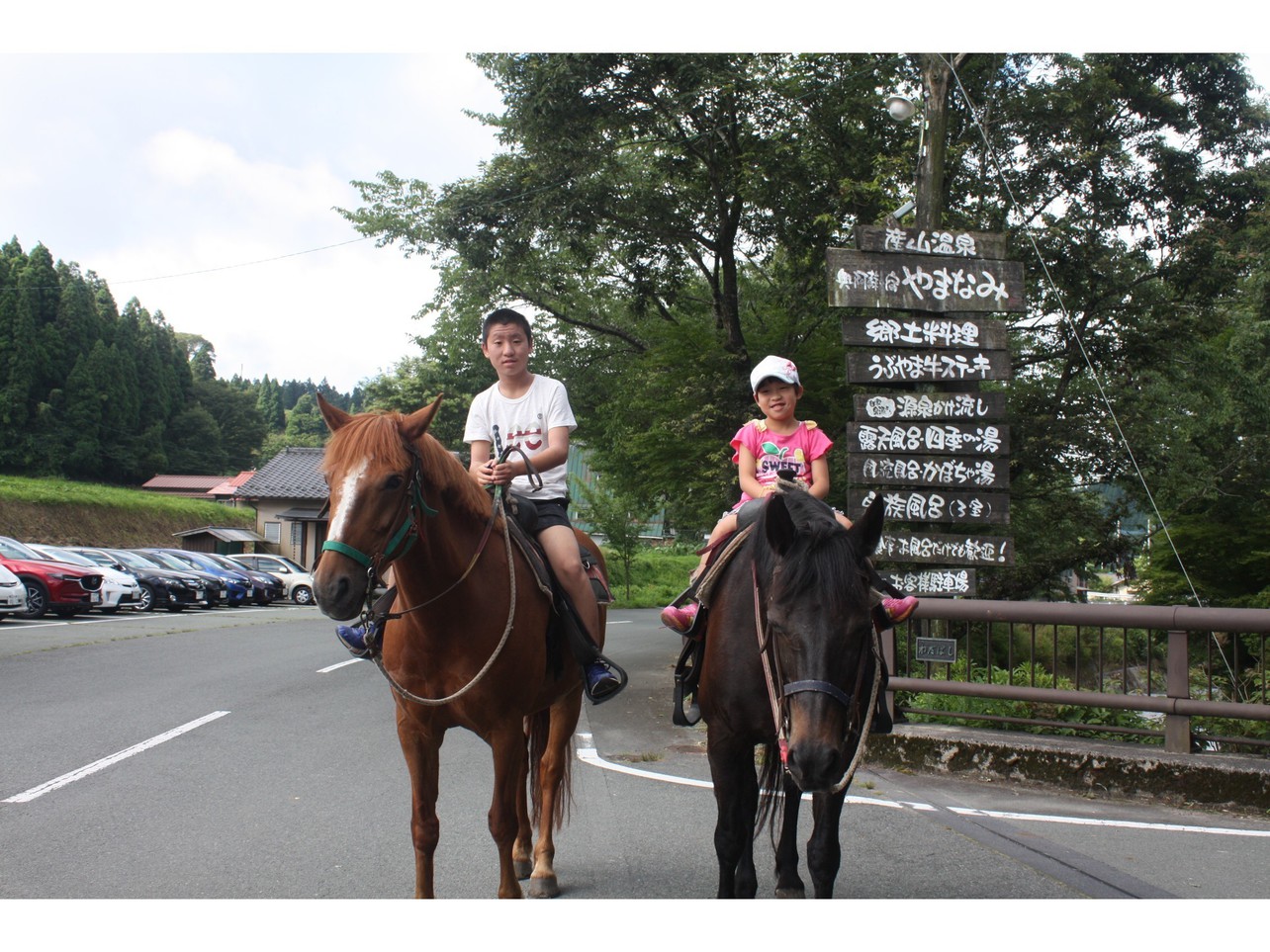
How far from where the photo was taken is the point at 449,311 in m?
25.4

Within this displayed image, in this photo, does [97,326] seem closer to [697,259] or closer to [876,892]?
[697,259]

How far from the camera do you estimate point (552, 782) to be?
16.7 ft

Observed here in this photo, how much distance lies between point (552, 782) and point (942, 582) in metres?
5.76

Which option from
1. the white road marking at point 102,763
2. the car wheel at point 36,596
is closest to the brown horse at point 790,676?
the white road marking at point 102,763

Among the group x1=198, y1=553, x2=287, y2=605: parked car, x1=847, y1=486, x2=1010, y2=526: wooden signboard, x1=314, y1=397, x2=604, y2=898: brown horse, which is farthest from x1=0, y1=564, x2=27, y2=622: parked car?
x1=314, y1=397, x2=604, y2=898: brown horse

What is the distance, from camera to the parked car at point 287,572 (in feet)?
116

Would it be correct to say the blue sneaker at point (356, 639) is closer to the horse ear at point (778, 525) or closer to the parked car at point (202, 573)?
the horse ear at point (778, 525)

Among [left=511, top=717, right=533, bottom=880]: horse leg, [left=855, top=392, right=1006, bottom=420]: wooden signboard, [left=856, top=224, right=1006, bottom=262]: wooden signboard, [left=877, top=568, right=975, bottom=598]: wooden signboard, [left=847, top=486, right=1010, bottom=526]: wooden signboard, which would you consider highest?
[left=856, top=224, right=1006, bottom=262]: wooden signboard

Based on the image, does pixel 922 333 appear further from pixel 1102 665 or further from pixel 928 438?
pixel 1102 665

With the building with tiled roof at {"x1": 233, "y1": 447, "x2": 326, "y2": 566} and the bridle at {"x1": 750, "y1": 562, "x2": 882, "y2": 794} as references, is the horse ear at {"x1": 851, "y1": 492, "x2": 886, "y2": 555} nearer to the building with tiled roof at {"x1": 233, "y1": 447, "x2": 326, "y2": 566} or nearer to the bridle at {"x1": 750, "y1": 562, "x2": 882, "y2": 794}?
the bridle at {"x1": 750, "y1": 562, "x2": 882, "y2": 794}

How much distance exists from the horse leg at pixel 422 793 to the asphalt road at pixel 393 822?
0.50 meters

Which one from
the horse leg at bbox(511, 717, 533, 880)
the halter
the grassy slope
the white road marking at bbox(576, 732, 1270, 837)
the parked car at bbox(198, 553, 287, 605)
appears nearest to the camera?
the halter

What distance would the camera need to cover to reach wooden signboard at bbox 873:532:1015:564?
9469 millimetres

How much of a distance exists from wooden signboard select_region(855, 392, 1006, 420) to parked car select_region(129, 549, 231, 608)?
2482 cm
